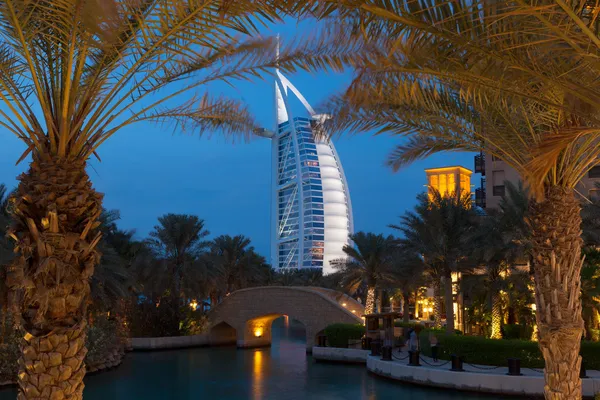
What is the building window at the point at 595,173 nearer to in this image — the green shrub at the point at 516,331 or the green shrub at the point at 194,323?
the green shrub at the point at 516,331

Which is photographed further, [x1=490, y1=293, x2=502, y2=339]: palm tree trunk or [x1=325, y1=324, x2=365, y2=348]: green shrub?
[x1=325, y1=324, x2=365, y2=348]: green shrub

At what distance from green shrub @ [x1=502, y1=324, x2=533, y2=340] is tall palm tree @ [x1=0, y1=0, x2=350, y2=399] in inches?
1043

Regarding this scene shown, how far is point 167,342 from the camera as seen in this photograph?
1575 inches

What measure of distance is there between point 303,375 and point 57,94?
23652mm

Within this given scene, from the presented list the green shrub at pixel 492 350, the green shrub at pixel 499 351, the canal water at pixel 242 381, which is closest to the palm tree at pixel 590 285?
the green shrub at pixel 499 351

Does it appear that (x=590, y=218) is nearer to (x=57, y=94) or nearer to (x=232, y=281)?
(x=57, y=94)

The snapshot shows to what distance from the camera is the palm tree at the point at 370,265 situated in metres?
38.3

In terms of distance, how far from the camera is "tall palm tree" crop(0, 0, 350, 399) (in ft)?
20.6

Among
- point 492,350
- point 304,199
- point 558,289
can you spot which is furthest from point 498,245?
point 304,199

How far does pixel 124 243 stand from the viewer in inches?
1628

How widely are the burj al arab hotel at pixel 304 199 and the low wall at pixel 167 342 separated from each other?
6742 centimetres

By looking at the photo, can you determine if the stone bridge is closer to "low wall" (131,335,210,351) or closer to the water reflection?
"low wall" (131,335,210,351)

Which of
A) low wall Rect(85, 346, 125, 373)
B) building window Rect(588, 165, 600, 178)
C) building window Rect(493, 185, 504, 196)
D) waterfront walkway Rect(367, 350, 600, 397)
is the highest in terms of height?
building window Rect(588, 165, 600, 178)

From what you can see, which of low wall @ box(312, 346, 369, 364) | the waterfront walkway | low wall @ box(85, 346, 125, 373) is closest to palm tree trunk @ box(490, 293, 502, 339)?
the waterfront walkway
